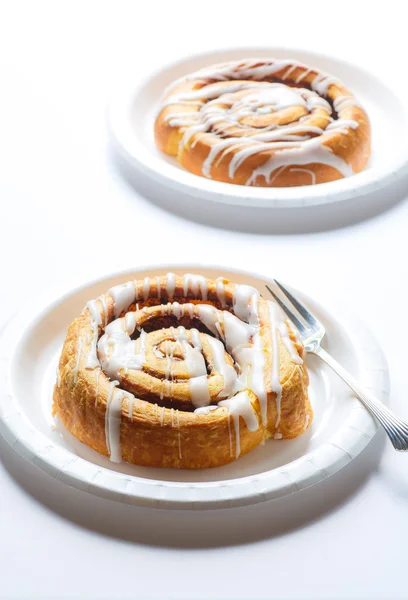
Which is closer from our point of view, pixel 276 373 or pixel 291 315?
pixel 276 373

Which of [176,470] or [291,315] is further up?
[291,315]

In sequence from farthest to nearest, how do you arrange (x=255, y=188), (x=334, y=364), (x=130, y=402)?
(x=255, y=188) → (x=334, y=364) → (x=130, y=402)

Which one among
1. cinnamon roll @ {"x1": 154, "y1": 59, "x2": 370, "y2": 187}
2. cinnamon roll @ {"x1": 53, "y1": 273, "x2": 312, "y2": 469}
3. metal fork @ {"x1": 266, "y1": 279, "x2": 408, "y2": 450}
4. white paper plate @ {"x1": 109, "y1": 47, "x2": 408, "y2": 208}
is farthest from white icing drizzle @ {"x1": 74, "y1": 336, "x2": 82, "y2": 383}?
cinnamon roll @ {"x1": 154, "y1": 59, "x2": 370, "y2": 187}

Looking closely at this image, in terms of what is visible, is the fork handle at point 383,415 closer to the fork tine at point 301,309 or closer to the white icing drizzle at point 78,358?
the fork tine at point 301,309

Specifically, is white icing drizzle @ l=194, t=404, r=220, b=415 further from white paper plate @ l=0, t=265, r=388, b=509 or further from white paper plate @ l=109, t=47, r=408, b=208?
white paper plate @ l=109, t=47, r=408, b=208

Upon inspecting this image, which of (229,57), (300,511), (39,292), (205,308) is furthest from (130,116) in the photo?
(300,511)

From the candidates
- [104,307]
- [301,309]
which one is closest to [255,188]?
[301,309]

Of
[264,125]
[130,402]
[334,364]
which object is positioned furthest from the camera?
[264,125]

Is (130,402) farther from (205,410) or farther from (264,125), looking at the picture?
(264,125)
